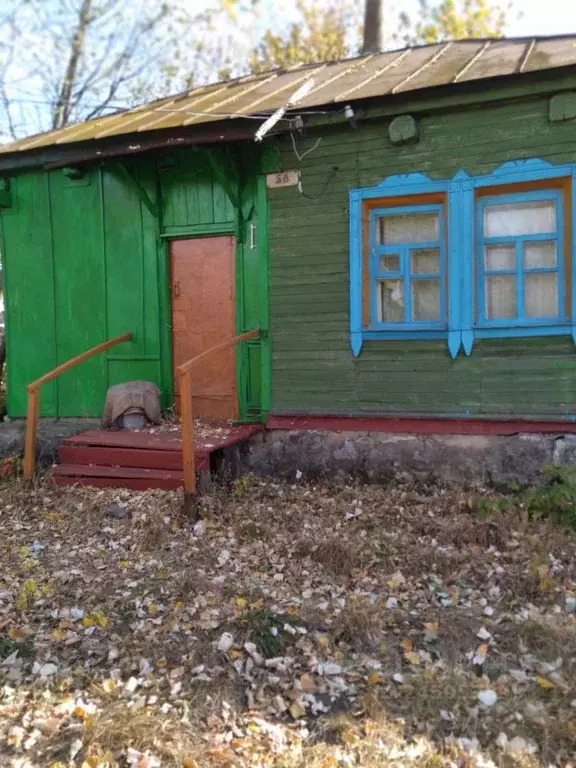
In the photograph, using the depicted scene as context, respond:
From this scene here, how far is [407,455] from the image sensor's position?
6.45 meters

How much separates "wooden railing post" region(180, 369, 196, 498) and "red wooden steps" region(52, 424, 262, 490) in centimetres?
30

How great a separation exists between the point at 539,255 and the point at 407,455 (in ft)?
7.22

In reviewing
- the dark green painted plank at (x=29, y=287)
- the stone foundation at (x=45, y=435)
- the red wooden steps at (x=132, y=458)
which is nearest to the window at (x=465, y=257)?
the red wooden steps at (x=132, y=458)

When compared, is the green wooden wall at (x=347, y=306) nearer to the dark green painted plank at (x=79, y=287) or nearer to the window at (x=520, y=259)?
the window at (x=520, y=259)

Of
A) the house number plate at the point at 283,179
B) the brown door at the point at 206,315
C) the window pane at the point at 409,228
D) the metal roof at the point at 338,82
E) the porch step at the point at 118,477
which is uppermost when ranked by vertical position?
the metal roof at the point at 338,82

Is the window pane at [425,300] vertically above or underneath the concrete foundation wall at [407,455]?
above

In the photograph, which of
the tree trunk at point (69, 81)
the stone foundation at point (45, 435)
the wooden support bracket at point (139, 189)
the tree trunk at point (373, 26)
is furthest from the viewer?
the tree trunk at point (69, 81)

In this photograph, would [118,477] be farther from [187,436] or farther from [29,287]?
[29,287]

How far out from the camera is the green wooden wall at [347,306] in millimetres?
5977

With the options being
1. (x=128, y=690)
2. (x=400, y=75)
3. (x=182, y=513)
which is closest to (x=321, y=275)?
(x=400, y=75)

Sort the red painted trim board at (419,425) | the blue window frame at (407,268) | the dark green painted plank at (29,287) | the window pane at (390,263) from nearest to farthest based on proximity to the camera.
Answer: the red painted trim board at (419,425) < the blue window frame at (407,268) < the window pane at (390,263) < the dark green painted plank at (29,287)

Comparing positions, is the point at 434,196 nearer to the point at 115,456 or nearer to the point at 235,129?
the point at 235,129

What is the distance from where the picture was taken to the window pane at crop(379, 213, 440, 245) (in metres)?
6.43

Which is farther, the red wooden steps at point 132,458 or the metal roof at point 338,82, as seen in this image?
the red wooden steps at point 132,458
